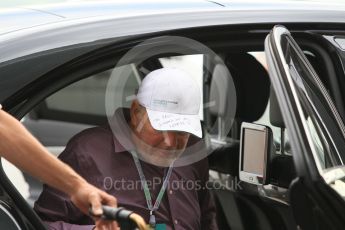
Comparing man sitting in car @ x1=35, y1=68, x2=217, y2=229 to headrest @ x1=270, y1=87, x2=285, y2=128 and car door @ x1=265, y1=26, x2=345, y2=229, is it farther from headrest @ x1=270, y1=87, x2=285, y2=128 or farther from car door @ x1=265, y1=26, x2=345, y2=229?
car door @ x1=265, y1=26, x2=345, y2=229

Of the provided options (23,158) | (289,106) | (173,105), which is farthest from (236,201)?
(23,158)

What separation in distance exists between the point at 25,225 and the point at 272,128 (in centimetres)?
126

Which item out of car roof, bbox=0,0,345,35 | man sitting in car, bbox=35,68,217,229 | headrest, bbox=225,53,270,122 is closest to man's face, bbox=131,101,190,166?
man sitting in car, bbox=35,68,217,229

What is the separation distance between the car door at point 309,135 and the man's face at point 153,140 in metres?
0.48

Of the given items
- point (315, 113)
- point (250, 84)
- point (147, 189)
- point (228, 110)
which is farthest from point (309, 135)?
point (228, 110)

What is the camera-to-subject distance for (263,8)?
2371 mm

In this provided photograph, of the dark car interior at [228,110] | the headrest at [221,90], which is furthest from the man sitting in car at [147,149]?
the headrest at [221,90]

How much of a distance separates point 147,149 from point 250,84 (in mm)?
759

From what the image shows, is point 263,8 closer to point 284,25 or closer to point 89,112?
Answer: point 284,25

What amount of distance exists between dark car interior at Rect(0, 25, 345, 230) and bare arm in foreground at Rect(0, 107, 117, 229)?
0.73 ft

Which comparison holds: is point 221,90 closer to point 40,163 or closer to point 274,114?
point 274,114

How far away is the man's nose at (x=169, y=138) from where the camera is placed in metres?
2.32

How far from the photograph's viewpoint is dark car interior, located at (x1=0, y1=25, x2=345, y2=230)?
190 centimetres

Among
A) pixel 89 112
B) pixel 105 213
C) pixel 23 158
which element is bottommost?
pixel 89 112
